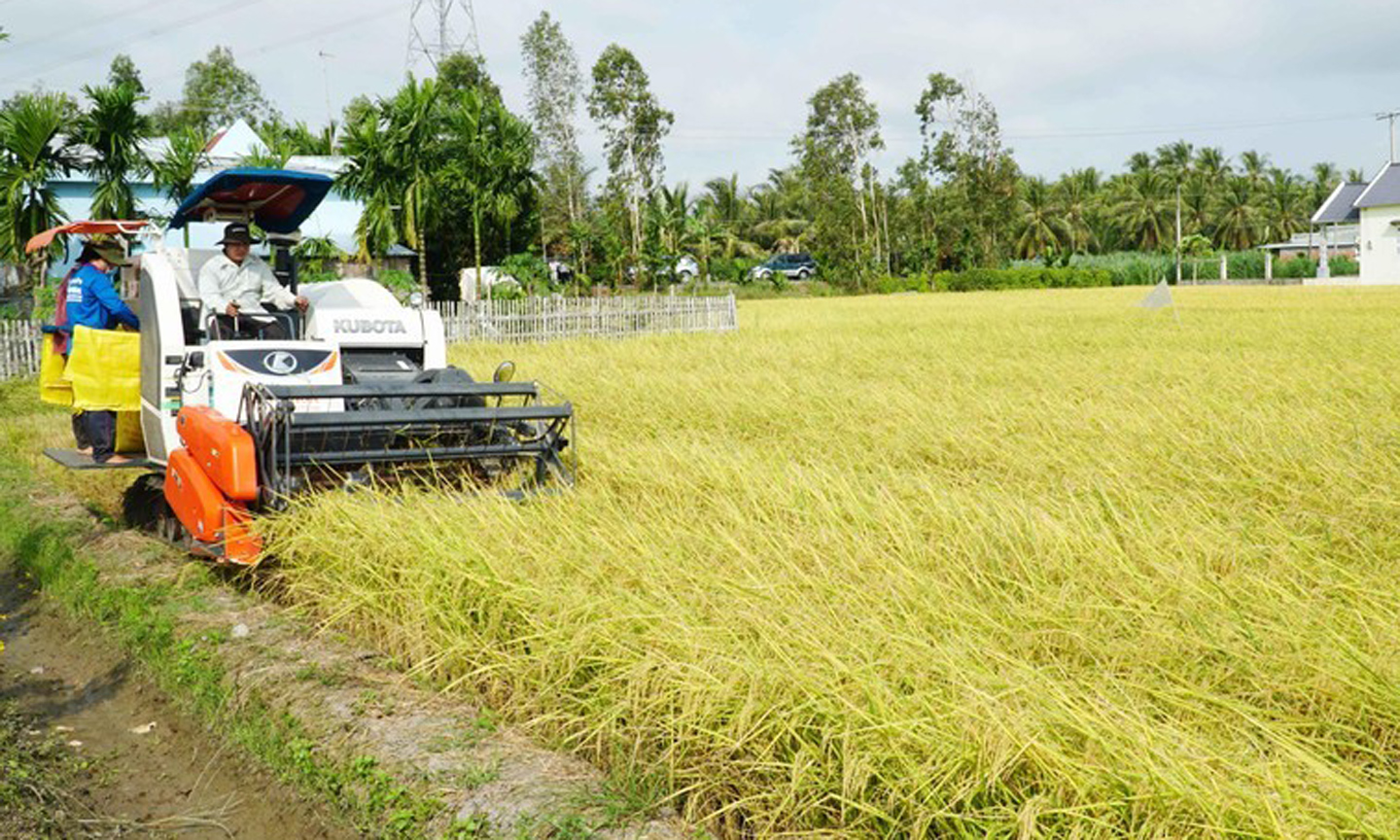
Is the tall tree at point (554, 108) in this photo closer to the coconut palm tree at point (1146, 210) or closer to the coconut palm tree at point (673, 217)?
the coconut palm tree at point (673, 217)

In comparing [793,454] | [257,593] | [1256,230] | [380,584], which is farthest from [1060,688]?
[1256,230]

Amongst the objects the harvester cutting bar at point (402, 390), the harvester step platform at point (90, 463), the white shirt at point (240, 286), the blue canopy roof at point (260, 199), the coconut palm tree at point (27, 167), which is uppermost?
the coconut palm tree at point (27, 167)

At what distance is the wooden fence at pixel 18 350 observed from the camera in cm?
1814

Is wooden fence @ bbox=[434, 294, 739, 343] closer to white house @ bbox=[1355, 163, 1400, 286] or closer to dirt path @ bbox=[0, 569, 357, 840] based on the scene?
dirt path @ bbox=[0, 569, 357, 840]

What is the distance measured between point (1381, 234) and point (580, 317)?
1714 inches

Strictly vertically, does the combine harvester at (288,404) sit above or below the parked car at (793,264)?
below

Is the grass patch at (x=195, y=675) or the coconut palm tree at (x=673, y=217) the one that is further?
the coconut palm tree at (x=673, y=217)

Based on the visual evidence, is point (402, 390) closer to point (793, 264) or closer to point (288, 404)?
point (288, 404)

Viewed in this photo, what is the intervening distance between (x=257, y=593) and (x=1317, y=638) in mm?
4528

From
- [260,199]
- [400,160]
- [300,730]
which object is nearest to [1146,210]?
[400,160]

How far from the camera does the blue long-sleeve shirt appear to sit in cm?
807

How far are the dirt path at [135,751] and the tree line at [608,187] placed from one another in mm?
17054

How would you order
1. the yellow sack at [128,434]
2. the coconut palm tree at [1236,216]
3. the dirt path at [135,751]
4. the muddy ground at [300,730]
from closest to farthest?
the muddy ground at [300,730], the dirt path at [135,751], the yellow sack at [128,434], the coconut palm tree at [1236,216]

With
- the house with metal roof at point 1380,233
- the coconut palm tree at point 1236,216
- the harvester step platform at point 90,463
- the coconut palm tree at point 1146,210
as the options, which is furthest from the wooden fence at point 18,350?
the coconut palm tree at point 1236,216
